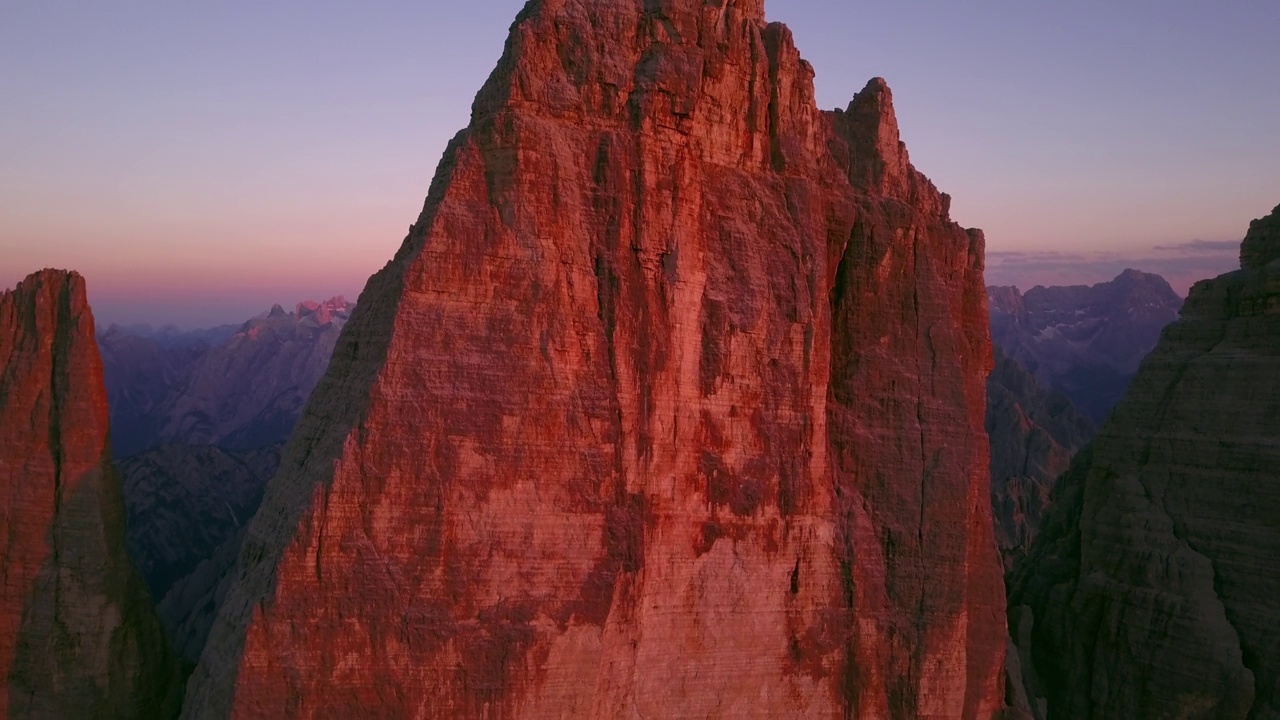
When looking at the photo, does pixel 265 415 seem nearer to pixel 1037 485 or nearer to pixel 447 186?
pixel 1037 485

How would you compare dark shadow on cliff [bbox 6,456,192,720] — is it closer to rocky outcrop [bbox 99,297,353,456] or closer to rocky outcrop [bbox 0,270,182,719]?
rocky outcrop [bbox 0,270,182,719]

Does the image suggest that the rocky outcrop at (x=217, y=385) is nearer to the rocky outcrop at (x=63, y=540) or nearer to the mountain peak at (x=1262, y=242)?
the rocky outcrop at (x=63, y=540)

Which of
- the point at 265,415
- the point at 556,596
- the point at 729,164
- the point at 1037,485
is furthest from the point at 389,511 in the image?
the point at 265,415

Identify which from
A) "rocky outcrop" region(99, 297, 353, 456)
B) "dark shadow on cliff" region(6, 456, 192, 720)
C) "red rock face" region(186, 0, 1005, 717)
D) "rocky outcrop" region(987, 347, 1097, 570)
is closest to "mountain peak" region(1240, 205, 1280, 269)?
"red rock face" region(186, 0, 1005, 717)

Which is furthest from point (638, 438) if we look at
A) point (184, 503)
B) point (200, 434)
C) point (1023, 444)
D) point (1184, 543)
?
point (200, 434)

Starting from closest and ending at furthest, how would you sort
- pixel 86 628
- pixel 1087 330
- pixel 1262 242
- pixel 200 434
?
1. pixel 86 628
2. pixel 1262 242
3. pixel 200 434
4. pixel 1087 330

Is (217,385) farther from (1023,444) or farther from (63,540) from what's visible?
(63,540)

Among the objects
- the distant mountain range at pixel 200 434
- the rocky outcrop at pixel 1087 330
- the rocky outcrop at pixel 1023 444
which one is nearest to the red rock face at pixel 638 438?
the distant mountain range at pixel 200 434
